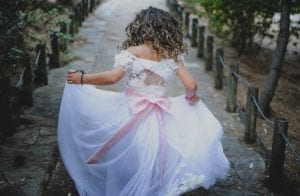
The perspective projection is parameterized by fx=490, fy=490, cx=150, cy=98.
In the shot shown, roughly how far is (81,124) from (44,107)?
9.28 feet

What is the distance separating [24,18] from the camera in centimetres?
834

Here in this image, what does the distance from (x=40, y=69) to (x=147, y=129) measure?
4.81m

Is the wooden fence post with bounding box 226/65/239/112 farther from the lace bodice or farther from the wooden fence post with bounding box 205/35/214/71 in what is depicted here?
the lace bodice

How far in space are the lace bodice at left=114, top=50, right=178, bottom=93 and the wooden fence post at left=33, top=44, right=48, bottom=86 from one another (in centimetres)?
445

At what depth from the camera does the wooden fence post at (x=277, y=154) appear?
5.38 metres

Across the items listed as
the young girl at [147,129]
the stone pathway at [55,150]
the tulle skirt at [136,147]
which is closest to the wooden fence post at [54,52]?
the stone pathway at [55,150]

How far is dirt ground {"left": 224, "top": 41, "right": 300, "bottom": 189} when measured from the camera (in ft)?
22.4

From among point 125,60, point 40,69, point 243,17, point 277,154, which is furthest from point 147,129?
point 243,17

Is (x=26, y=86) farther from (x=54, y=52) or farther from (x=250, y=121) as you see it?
(x=250, y=121)

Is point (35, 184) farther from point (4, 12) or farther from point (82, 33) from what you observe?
point (82, 33)

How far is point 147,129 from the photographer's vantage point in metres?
4.63

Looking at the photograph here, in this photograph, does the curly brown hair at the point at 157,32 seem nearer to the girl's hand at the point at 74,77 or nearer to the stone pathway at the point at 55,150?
the girl's hand at the point at 74,77

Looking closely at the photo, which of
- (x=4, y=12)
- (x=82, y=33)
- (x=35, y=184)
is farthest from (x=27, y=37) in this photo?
(x=35, y=184)

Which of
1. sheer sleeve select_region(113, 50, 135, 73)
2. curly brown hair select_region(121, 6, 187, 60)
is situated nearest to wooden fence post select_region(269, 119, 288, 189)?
curly brown hair select_region(121, 6, 187, 60)
